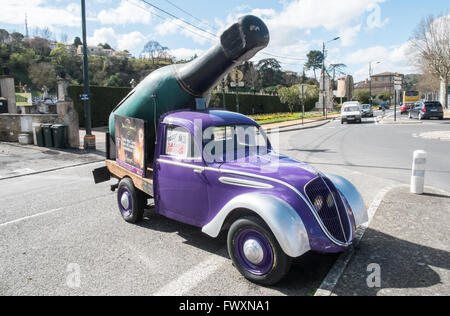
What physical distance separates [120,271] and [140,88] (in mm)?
3278

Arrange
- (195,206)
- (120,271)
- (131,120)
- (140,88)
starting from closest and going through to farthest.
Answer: (120,271)
(195,206)
(131,120)
(140,88)

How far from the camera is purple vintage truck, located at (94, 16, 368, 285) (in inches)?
138

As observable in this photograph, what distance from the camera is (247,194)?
372 centimetres

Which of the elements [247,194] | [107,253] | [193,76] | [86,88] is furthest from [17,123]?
[247,194]

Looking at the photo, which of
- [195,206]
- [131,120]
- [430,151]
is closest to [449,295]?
[195,206]

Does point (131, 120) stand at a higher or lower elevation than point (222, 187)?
higher

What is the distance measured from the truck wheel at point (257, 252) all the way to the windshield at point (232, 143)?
104 centimetres

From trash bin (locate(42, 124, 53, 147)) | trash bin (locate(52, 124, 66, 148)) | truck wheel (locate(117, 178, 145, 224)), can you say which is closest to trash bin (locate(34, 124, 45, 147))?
trash bin (locate(42, 124, 53, 147))

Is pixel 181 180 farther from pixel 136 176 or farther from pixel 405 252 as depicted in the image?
pixel 405 252

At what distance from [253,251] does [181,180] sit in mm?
1474

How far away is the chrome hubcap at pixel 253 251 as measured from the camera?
357 centimetres

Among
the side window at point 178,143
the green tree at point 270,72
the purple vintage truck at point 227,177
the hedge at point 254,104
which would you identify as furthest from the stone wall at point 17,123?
the green tree at point 270,72
